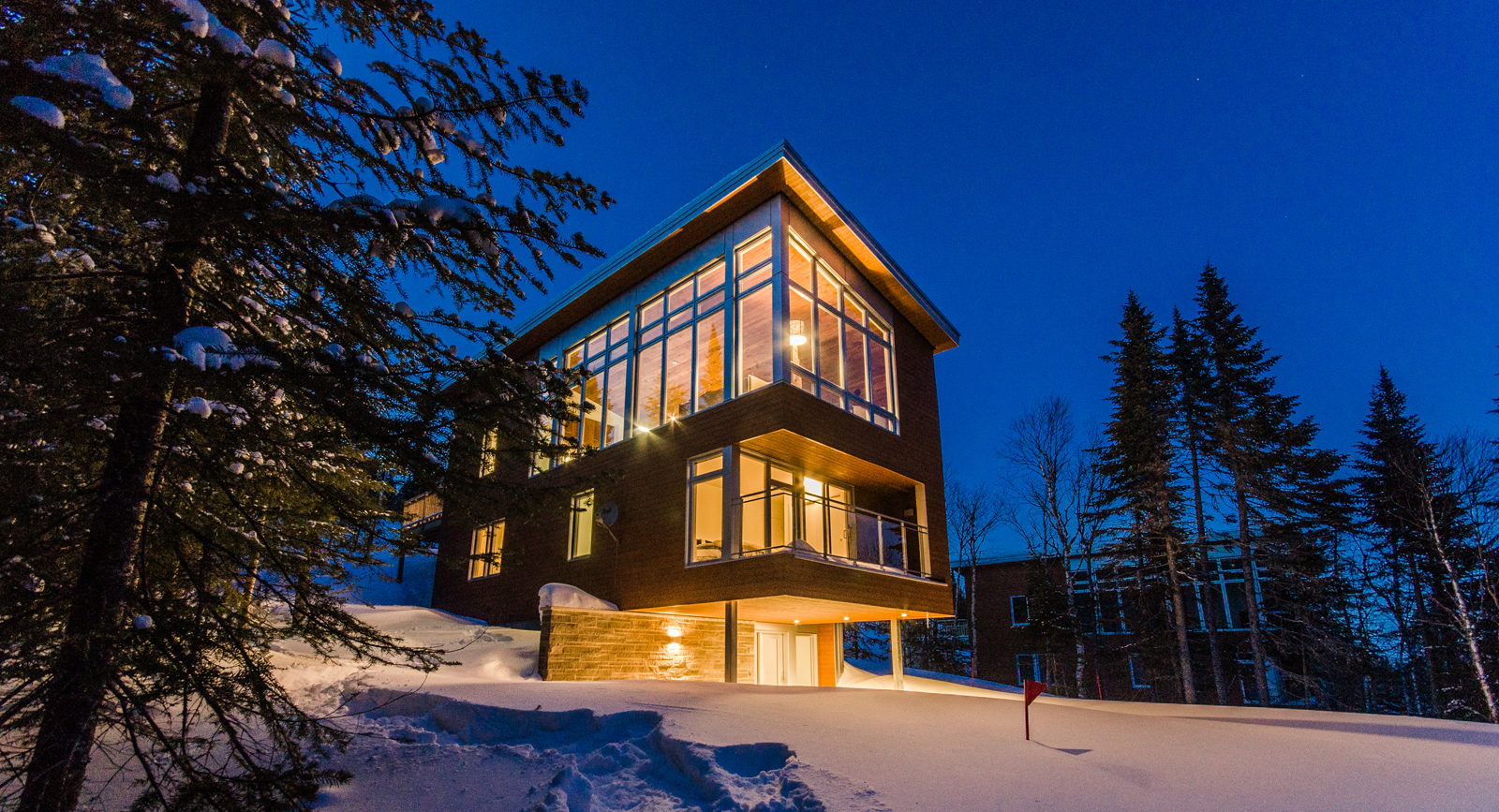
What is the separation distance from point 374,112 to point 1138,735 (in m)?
7.56

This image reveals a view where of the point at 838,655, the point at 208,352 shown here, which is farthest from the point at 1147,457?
the point at 208,352

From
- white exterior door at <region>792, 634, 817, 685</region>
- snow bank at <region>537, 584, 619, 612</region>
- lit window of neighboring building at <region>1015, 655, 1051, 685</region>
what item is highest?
snow bank at <region>537, 584, 619, 612</region>

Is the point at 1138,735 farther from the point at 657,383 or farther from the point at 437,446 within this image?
the point at 657,383

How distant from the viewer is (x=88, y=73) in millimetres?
2596

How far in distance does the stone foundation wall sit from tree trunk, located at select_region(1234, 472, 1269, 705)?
586 inches

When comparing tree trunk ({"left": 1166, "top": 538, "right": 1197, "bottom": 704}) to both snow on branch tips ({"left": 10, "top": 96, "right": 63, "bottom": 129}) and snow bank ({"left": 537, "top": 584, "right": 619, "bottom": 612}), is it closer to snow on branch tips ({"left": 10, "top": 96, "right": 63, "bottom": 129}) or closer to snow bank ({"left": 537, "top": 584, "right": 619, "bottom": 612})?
snow bank ({"left": 537, "top": 584, "right": 619, "bottom": 612})

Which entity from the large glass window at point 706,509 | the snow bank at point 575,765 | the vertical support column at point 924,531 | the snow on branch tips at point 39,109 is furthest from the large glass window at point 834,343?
the snow on branch tips at point 39,109

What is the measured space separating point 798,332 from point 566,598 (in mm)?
6037

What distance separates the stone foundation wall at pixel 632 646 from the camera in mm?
10055

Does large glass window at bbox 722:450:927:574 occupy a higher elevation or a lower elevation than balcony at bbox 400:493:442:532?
lower

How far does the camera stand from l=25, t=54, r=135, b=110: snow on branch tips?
254cm

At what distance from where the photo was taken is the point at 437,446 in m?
3.84

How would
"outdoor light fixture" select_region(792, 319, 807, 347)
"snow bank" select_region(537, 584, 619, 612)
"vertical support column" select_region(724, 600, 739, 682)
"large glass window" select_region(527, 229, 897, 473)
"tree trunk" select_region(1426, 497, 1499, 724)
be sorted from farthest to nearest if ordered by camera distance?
"tree trunk" select_region(1426, 497, 1499, 724)
"outdoor light fixture" select_region(792, 319, 807, 347)
"large glass window" select_region(527, 229, 897, 473)
"vertical support column" select_region(724, 600, 739, 682)
"snow bank" select_region(537, 584, 619, 612)

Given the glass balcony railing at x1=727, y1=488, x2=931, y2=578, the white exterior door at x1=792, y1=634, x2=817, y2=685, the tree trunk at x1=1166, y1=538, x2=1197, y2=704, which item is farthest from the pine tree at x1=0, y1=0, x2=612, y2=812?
the tree trunk at x1=1166, y1=538, x2=1197, y2=704
